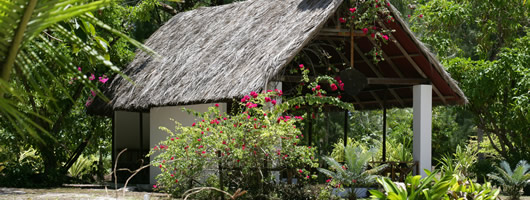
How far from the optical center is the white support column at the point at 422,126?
1137 centimetres

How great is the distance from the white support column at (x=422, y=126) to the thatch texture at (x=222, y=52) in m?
2.30

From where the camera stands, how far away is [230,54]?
11.2 meters

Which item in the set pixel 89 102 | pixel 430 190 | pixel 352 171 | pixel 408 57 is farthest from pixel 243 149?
pixel 89 102

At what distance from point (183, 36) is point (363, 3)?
14.7 ft

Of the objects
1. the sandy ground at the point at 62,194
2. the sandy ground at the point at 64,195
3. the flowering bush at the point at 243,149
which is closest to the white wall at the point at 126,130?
the sandy ground at the point at 64,195

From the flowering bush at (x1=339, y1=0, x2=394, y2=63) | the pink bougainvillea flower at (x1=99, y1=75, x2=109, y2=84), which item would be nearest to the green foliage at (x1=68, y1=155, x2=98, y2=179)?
the pink bougainvillea flower at (x1=99, y1=75, x2=109, y2=84)

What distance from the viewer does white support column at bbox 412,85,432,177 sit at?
1137 centimetres

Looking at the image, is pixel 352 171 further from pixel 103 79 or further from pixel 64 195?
pixel 103 79

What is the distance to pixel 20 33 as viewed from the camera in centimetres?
143

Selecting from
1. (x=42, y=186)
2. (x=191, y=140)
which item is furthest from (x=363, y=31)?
(x=42, y=186)

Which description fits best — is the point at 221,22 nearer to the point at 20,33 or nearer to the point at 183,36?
the point at 183,36

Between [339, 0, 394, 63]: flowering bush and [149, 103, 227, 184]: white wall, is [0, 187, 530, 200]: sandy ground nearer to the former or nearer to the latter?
[149, 103, 227, 184]: white wall

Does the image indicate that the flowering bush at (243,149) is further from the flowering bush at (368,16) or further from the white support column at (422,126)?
the white support column at (422,126)

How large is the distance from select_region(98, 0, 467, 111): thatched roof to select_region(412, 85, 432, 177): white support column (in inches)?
12.2
